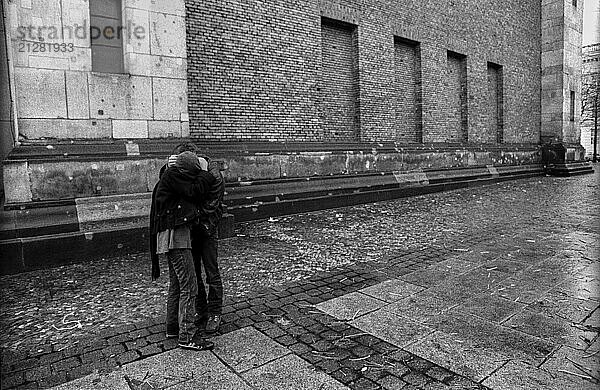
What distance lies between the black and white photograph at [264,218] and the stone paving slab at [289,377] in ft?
0.06

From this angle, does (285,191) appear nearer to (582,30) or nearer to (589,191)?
(589,191)

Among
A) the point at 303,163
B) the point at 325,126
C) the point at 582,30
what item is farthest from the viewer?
the point at 582,30

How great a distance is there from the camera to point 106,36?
7.13 metres

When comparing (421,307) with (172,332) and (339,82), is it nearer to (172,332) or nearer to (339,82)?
(172,332)

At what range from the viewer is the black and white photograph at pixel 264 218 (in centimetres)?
338

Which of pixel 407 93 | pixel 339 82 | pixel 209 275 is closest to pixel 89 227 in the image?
pixel 209 275

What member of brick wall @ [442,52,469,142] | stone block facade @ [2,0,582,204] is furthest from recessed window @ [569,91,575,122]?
brick wall @ [442,52,469,142]

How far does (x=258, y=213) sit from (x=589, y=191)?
11.6 meters

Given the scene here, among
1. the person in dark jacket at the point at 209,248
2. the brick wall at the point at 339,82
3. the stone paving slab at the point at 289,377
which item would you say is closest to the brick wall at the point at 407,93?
the brick wall at the point at 339,82

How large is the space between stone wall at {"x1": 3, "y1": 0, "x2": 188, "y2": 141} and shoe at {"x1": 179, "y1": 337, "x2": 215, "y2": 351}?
467 centimetres

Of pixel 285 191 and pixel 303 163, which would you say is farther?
pixel 303 163

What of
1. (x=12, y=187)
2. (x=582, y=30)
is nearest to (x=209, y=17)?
(x=12, y=187)

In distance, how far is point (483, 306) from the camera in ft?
14.0

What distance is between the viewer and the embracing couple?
3576mm
